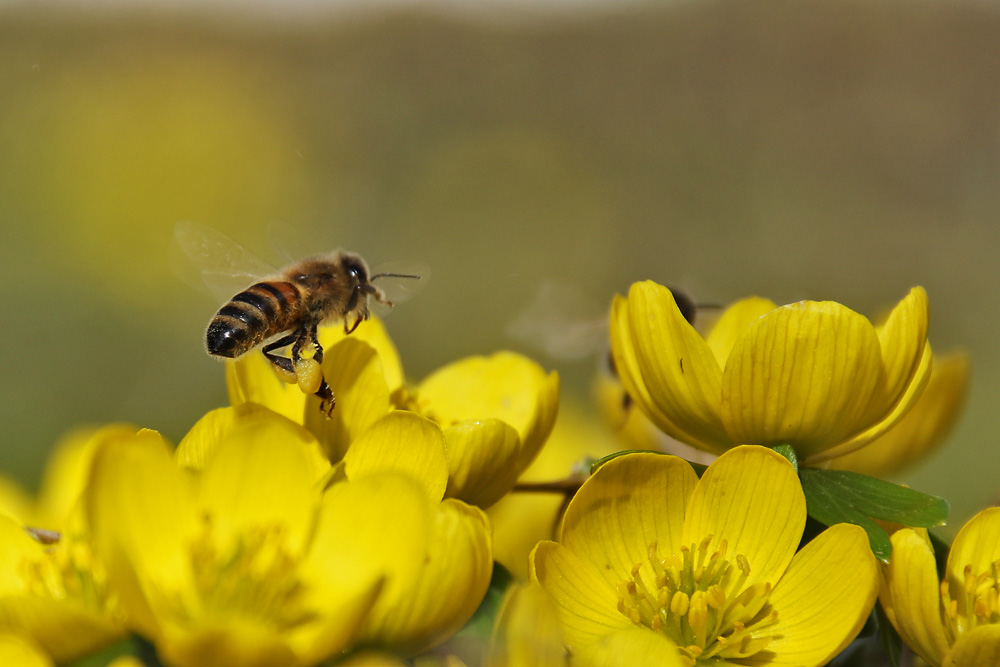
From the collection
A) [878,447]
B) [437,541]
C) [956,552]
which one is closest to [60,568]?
[437,541]

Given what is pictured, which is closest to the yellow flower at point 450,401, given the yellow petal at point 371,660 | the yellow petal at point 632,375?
the yellow petal at point 632,375

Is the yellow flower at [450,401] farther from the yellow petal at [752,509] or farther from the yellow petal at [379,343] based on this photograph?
the yellow petal at [752,509]

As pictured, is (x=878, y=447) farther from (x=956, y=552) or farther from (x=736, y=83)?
(x=736, y=83)

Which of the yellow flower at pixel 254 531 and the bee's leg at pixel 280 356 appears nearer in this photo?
the yellow flower at pixel 254 531

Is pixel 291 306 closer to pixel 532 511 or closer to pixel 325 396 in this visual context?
pixel 325 396

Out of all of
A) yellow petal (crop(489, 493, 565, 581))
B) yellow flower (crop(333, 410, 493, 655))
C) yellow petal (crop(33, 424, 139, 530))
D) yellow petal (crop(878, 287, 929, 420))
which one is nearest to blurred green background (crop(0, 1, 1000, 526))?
yellow petal (crop(33, 424, 139, 530))

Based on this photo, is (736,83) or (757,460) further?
(736,83)
